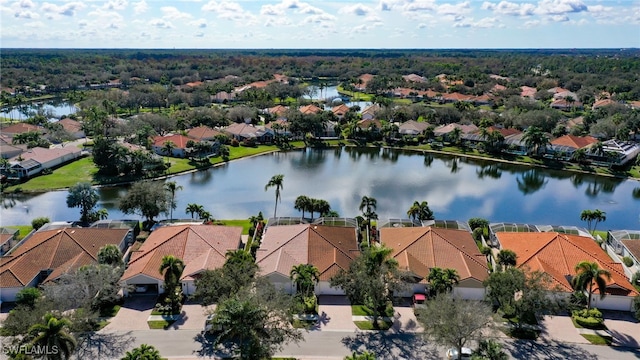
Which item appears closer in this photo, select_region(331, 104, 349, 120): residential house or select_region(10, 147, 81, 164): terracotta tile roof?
select_region(10, 147, 81, 164): terracotta tile roof

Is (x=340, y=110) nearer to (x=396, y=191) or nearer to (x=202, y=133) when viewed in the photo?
(x=202, y=133)

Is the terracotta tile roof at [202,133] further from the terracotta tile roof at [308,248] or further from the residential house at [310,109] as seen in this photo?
the terracotta tile roof at [308,248]

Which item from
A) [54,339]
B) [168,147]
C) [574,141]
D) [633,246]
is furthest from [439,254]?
[574,141]

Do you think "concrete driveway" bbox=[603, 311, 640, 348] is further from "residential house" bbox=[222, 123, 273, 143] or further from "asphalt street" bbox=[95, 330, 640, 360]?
"residential house" bbox=[222, 123, 273, 143]

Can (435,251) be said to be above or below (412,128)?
below

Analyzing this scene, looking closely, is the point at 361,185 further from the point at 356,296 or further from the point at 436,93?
the point at 436,93

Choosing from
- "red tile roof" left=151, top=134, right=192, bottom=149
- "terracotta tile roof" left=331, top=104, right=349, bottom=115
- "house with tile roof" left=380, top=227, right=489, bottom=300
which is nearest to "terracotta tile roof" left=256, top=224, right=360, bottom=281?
"house with tile roof" left=380, top=227, right=489, bottom=300
